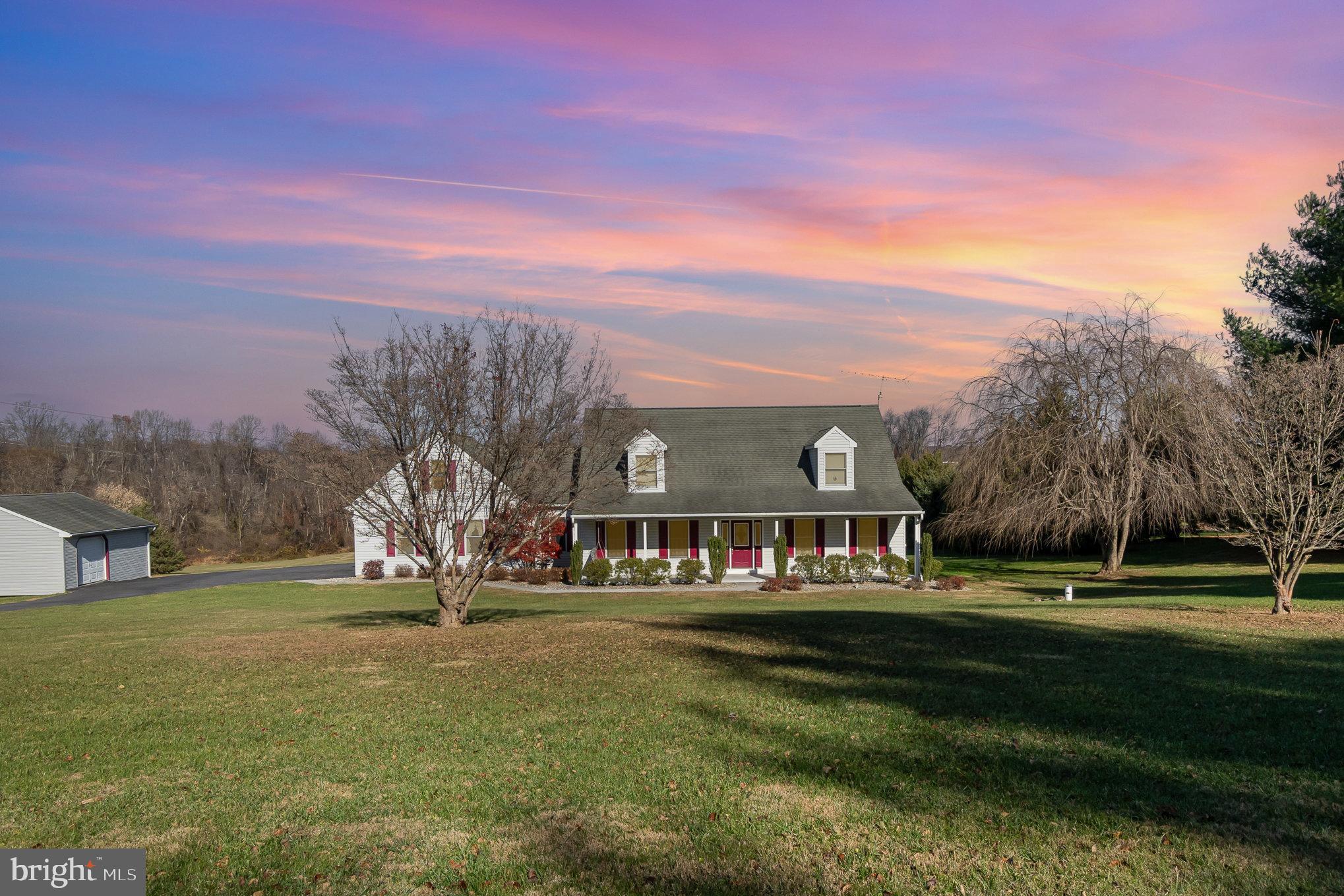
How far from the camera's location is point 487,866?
218 inches

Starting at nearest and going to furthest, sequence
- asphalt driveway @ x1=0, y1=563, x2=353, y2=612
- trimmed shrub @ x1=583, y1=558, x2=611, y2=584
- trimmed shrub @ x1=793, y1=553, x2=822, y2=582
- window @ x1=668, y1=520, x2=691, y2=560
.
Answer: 1. trimmed shrub @ x1=583, y1=558, x2=611, y2=584
2. trimmed shrub @ x1=793, y1=553, x2=822, y2=582
3. asphalt driveway @ x1=0, y1=563, x2=353, y2=612
4. window @ x1=668, y1=520, x2=691, y2=560

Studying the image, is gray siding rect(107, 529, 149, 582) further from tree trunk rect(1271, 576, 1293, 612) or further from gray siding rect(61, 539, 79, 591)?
tree trunk rect(1271, 576, 1293, 612)

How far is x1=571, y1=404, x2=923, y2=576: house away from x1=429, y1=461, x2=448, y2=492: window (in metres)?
14.0

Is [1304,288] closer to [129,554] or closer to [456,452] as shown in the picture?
[456,452]

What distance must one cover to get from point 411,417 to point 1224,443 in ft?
50.3

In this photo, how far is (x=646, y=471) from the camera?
114 ft

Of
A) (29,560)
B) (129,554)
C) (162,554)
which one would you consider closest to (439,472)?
(29,560)

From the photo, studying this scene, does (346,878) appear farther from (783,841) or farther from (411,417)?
(411,417)

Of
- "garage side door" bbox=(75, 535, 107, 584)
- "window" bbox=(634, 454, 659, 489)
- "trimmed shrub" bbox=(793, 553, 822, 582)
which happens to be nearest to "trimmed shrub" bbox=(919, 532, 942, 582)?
"trimmed shrub" bbox=(793, 553, 822, 582)

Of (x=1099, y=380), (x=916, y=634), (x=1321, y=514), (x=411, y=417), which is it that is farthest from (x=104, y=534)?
(x=1321, y=514)

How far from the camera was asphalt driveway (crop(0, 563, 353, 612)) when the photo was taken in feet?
111

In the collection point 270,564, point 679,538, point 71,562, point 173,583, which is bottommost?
point 270,564

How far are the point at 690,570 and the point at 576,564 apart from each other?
4149mm

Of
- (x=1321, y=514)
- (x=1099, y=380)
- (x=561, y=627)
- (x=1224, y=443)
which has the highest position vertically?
(x=1099, y=380)
